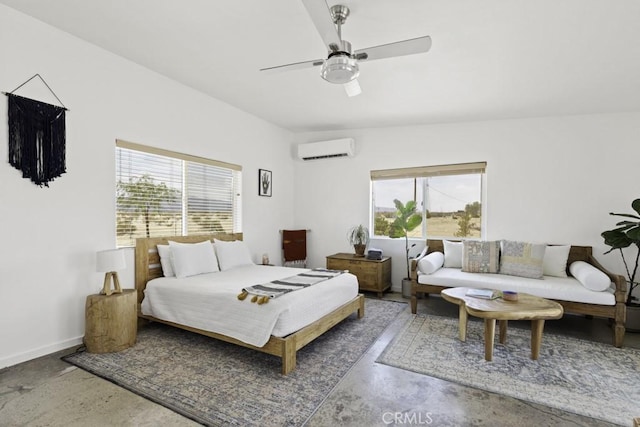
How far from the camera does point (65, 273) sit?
2793mm

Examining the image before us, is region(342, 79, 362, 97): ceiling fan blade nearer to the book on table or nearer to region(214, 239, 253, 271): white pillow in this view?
the book on table

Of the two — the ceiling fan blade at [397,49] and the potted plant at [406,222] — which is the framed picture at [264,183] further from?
the ceiling fan blade at [397,49]

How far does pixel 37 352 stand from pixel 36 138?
5.86 ft

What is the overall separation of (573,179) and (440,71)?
2584 millimetres

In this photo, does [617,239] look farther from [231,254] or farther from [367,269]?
[231,254]

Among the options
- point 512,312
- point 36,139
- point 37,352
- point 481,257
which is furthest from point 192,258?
point 481,257

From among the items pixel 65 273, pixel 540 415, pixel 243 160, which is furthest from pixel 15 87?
pixel 540 415

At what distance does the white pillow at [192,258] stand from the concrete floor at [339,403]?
123cm

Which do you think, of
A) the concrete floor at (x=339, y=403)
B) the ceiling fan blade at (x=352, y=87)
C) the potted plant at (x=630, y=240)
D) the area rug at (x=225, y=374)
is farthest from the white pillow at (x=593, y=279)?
the ceiling fan blade at (x=352, y=87)

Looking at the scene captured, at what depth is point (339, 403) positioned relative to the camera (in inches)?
81.4

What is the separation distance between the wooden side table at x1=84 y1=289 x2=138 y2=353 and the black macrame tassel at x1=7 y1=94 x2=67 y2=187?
1.11 meters

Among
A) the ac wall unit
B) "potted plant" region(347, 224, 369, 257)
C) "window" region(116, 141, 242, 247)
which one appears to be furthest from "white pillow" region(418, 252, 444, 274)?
"window" region(116, 141, 242, 247)

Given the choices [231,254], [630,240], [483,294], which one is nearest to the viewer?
[483,294]

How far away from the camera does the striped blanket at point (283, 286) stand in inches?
103
